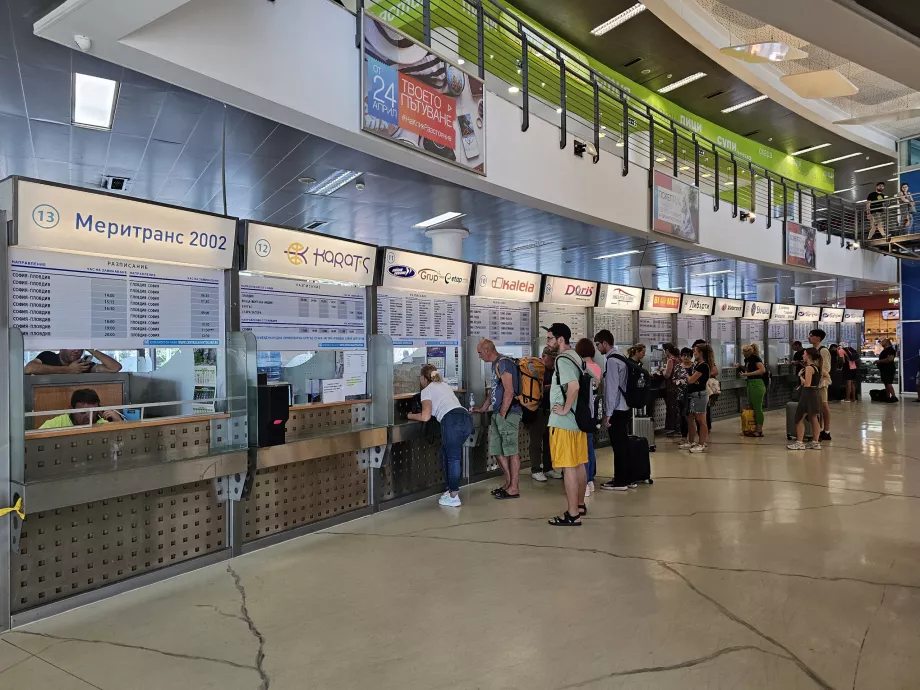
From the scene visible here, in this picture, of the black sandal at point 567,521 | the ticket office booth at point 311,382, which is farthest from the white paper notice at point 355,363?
the black sandal at point 567,521

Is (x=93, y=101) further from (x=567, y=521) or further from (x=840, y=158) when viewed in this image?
(x=840, y=158)

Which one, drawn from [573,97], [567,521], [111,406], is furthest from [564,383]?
[573,97]

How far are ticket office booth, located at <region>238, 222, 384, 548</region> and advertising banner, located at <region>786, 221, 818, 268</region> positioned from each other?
10907 millimetres

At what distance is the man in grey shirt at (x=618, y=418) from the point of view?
20.0 ft

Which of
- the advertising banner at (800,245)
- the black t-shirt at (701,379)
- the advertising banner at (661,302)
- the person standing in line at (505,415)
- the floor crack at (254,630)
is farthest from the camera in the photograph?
the advertising banner at (800,245)

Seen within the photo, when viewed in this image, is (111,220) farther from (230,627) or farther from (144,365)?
(230,627)

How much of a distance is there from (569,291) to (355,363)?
340cm

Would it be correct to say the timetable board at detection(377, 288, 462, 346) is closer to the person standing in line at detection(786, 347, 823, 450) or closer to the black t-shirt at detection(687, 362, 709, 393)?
the black t-shirt at detection(687, 362, 709, 393)

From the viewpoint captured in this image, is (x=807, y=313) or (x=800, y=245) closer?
(x=800, y=245)

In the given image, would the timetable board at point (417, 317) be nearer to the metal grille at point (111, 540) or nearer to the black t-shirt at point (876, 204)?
the metal grille at point (111, 540)

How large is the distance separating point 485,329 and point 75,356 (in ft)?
12.9

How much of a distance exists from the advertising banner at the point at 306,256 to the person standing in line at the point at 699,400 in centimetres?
531

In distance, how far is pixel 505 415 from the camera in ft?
18.7

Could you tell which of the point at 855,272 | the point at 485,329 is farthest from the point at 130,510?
the point at 855,272
